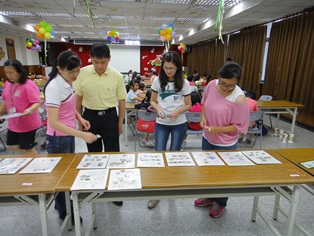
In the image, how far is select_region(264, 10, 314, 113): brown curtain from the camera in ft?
16.5

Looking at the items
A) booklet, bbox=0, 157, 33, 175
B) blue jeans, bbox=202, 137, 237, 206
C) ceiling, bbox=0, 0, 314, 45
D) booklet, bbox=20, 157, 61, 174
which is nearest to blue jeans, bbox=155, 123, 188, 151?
blue jeans, bbox=202, 137, 237, 206

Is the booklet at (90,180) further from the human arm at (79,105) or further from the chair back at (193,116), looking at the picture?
the chair back at (193,116)

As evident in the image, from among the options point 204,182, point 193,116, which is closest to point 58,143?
point 204,182

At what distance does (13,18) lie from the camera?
25.4 feet

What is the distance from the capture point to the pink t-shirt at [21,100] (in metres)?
2.17

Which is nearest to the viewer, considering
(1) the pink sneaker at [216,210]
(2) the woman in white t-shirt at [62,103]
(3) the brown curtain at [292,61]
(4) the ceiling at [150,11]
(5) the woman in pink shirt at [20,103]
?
(2) the woman in white t-shirt at [62,103]

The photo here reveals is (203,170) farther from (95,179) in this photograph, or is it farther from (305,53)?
(305,53)

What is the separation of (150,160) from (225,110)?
2.25ft

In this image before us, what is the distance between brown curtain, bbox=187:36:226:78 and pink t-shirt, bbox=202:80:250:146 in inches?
347

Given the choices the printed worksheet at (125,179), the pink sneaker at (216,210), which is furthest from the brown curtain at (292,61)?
the printed worksheet at (125,179)

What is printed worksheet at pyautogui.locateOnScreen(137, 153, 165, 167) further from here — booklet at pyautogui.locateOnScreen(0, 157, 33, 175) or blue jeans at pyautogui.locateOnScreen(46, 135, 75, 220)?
booklet at pyautogui.locateOnScreen(0, 157, 33, 175)

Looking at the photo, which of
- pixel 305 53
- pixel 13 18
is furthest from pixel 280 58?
pixel 13 18

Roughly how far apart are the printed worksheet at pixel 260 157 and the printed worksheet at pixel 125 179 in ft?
2.88

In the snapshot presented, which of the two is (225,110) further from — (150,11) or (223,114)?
(150,11)
